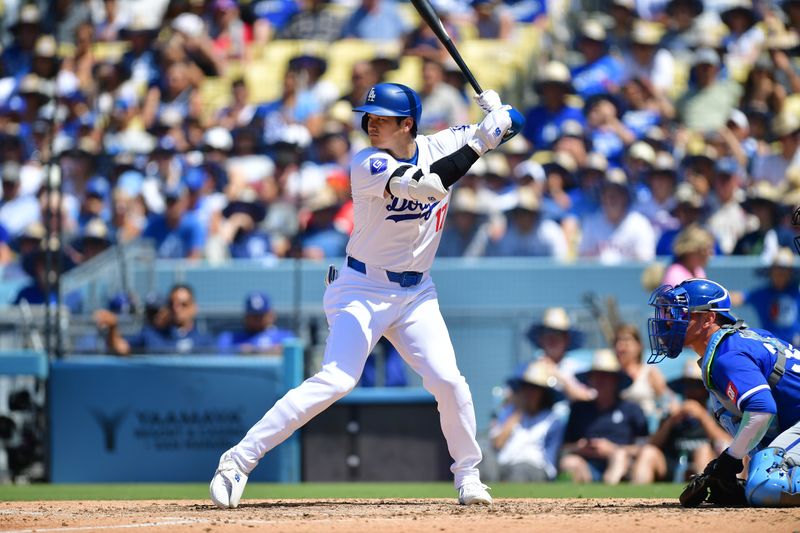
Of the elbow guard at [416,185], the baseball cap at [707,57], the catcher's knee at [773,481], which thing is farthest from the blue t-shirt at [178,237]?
the catcher's knee at [773,481]

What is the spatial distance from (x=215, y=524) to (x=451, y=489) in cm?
365

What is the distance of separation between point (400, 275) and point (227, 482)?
1.29 meters

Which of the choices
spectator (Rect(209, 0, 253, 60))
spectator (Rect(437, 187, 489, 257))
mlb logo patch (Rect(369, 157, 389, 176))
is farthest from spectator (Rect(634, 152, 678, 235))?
mlb logo patch (Rect(369, 157, 389, 176))

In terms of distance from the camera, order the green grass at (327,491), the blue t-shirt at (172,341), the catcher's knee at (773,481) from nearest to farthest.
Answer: the catcher's knee at (773,481)
the green grass at (327,491)
the blue t-shirt at (172,341)

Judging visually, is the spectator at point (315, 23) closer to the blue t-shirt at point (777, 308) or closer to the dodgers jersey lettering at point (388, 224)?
the blue t-shirt at point (777, 308)

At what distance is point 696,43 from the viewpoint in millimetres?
15242

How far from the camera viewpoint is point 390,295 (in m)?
6.48

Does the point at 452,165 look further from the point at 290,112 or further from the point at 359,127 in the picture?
the point at 290,112

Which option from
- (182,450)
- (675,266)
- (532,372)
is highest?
(675,266)

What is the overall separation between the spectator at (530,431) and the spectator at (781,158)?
12.1 feet

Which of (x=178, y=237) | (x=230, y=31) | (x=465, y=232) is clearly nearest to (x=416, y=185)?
(x=465, y=232)

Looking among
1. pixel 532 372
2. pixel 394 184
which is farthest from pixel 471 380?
pixel 394 184

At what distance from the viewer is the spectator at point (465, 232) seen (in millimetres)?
12469

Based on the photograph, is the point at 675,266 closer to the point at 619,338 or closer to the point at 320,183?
the point at 619,338
